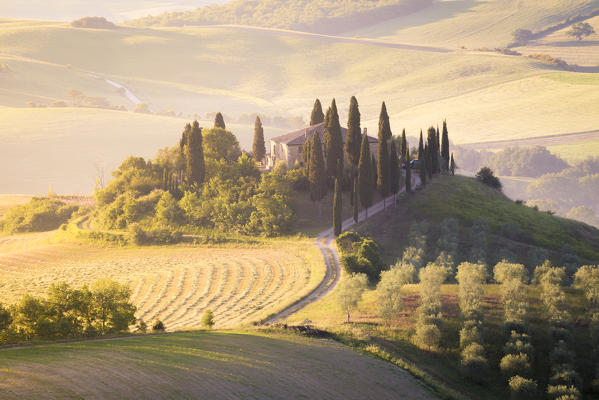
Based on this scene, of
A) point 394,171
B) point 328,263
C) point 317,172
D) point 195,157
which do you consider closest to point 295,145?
point 317,172

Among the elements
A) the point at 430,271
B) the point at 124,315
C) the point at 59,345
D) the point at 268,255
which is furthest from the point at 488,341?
the point at 268,255

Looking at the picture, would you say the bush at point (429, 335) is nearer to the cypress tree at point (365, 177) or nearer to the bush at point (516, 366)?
the bush at point (516, 366)

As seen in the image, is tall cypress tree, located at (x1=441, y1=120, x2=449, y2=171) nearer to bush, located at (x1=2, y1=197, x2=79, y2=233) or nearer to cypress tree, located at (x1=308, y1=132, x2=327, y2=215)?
cypress tree, located at (x1=308, y1=132, x2=327, y2=215)

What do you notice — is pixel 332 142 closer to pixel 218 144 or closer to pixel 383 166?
pixel 383 166

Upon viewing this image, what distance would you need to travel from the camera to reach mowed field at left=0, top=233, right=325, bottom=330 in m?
43.0

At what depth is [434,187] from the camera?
73.8 m

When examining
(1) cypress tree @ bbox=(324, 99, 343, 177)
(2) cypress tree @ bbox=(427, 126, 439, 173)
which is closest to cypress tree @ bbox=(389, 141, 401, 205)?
(1) cypress tree @ bbox=(324, 99, 343, 177)

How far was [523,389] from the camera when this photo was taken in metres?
27.4

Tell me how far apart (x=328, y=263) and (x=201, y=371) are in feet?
Answer: 102

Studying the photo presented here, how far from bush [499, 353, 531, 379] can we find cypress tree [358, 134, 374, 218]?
122 ft

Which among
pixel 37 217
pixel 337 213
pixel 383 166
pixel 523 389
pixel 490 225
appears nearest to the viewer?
pixel 523 389

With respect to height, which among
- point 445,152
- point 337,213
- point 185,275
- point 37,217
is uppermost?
point 445,152

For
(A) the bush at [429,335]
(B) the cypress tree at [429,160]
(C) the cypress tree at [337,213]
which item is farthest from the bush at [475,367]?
(B) the cypress tree at [429,160]

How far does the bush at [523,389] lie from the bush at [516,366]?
1302mm
